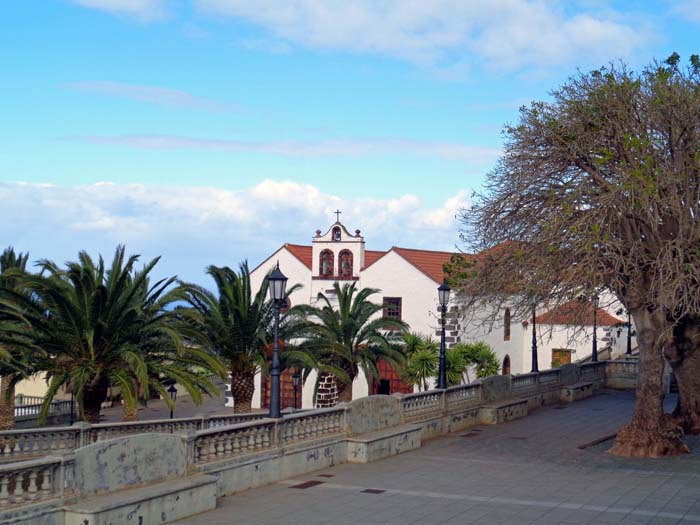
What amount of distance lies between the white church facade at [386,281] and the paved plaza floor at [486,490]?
21.8m

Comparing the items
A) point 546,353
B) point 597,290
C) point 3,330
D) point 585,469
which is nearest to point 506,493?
point 585,469

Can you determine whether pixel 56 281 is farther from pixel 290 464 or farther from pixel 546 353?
pixel 546 353

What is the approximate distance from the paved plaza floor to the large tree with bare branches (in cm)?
204

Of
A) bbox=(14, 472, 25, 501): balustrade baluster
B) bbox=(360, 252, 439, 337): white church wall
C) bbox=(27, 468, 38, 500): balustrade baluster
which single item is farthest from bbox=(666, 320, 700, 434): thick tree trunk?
bbox=(360, 252, 439, 337): white church wall

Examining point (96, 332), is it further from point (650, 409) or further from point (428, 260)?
→ point (428, 260)

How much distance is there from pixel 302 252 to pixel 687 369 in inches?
1174

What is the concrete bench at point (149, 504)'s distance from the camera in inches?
426

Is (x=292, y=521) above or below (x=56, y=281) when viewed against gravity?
below

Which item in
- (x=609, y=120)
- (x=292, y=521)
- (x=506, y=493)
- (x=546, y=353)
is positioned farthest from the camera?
(x=546, y=353)

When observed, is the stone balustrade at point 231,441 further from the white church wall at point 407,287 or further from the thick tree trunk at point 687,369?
the white church wall at point 407,287

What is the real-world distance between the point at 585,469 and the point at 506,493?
3686 millimetres

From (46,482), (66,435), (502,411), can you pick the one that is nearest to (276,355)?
(66,435)

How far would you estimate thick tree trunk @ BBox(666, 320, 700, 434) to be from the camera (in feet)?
71.4

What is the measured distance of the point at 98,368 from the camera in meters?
22.2
